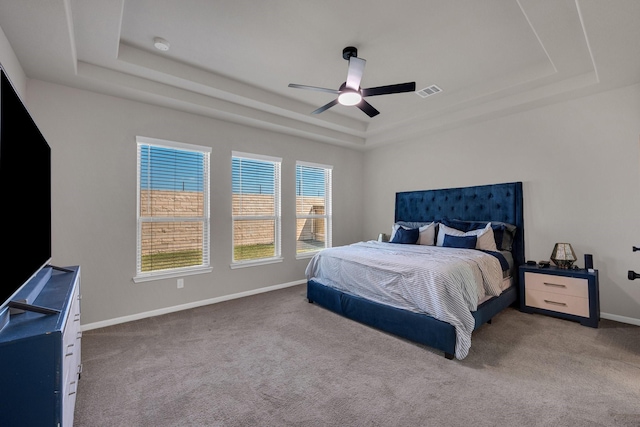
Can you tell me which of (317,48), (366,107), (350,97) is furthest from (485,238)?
(317,48)

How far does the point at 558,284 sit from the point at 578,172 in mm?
1391

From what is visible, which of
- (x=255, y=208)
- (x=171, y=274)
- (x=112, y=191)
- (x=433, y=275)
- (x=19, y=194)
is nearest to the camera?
(x=19, y=194)

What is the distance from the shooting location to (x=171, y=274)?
3666 millimetres

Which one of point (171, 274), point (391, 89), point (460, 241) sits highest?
point (391, 89)

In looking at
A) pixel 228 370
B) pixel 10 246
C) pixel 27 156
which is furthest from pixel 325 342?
pixel 27 156

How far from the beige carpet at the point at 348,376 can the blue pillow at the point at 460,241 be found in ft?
3.02

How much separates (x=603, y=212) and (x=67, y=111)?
19.8 feet

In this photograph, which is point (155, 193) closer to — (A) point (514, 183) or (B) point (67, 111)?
(B) point (67, 111)

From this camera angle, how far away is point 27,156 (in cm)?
163

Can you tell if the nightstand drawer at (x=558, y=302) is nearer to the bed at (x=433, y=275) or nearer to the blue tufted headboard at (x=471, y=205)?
the bed at (x=433, y=275)

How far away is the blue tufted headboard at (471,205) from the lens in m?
3.91

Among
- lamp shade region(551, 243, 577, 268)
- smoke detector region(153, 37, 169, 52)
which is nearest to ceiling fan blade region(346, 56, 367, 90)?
smoke detector region(153, 37, 169, 52)

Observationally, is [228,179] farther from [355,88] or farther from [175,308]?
[355,88]

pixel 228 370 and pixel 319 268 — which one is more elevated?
pixel 319 268
